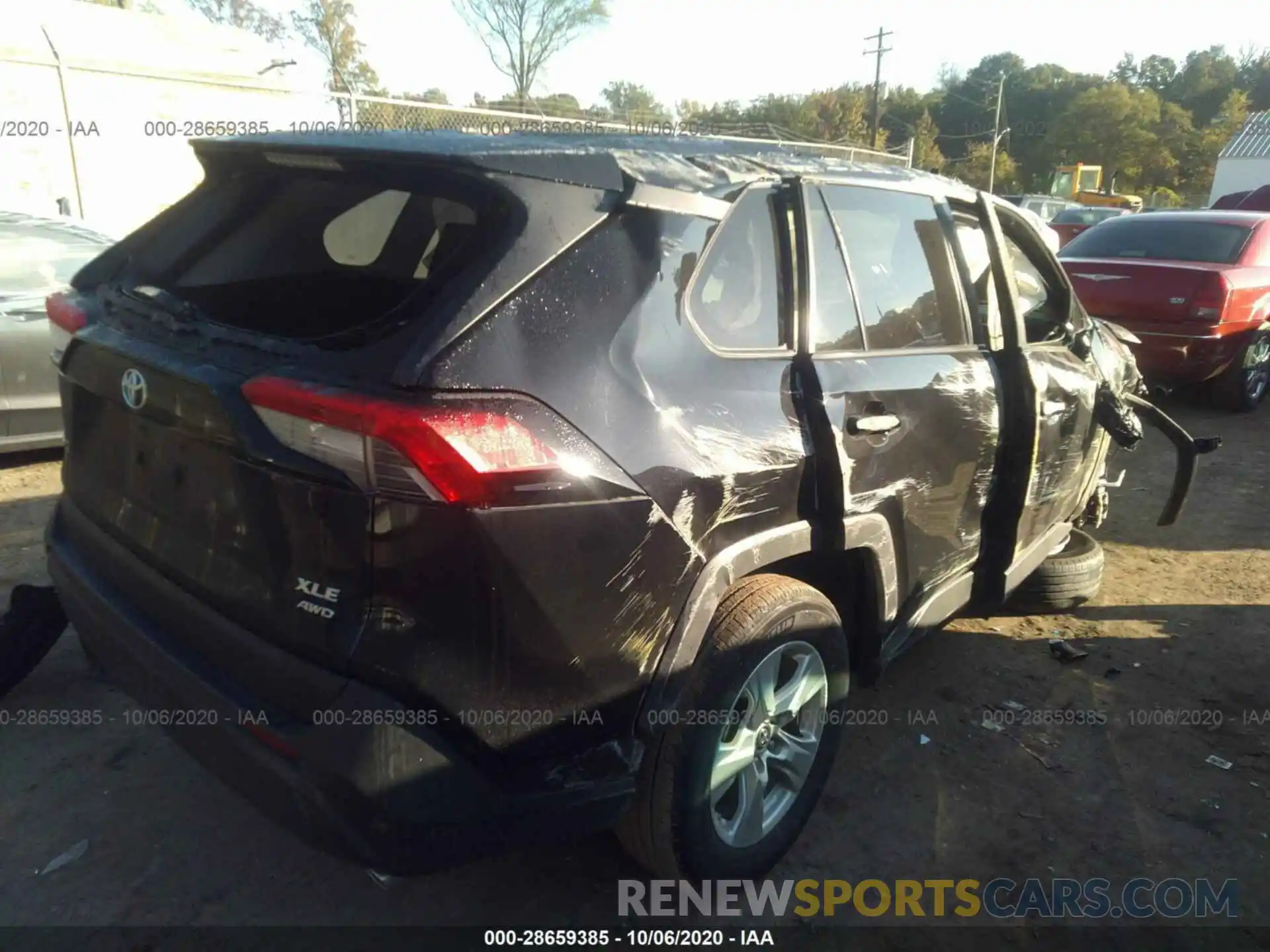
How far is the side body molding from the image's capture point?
6.92ft

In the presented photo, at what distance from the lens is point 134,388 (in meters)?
2.16

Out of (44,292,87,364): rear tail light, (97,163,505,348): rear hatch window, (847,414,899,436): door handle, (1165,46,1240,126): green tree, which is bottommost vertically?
(847,414,899,436): door handle

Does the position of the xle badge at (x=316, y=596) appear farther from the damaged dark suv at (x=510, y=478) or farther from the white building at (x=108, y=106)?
the white building at (x=108, y=106)

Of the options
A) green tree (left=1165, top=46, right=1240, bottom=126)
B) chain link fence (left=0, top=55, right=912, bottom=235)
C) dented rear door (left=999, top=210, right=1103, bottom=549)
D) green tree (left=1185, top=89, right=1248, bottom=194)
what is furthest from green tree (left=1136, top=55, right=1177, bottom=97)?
dented rear door (left=999, top=210, right=1103, bottom=549)

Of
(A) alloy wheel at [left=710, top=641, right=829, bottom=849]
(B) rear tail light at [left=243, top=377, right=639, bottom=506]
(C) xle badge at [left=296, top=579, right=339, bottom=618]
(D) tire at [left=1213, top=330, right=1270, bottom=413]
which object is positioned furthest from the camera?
(D) tire at [left=1213, top=330, right=1270, bottom=413]

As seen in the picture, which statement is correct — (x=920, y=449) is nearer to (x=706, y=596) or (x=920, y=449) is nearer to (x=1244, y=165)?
(x=706, y=596)

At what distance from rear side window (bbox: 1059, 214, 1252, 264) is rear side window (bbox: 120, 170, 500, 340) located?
750cm

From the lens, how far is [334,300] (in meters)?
2.30

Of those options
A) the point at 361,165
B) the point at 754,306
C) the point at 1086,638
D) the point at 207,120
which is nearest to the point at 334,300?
the point at 361,165

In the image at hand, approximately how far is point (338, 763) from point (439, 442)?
2.09 ft

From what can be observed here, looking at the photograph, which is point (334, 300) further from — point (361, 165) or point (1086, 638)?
point (1086, 638)

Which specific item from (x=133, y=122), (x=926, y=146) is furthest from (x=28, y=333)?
(x=926, y=146)

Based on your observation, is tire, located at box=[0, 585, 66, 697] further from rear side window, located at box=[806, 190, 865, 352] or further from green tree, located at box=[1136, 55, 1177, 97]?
green tree, located at box=[1136, 55, 1177, 97]

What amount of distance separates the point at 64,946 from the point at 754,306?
2.32 metres
